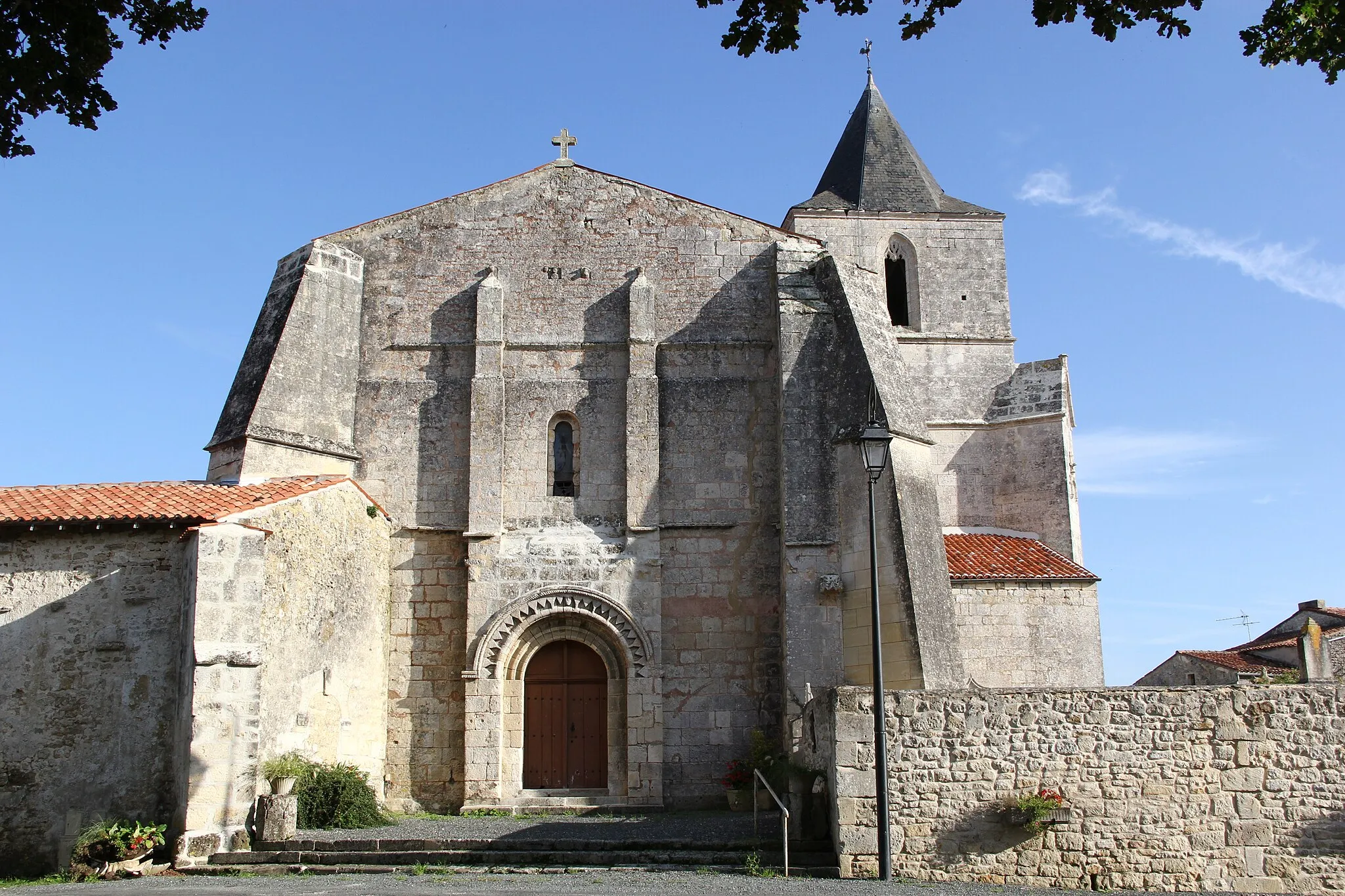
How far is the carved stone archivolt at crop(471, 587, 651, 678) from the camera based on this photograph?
52.1 feet

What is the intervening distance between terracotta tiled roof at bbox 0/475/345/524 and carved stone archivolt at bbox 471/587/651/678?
2.80 m

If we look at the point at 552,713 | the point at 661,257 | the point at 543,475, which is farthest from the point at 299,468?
the point at 661,257

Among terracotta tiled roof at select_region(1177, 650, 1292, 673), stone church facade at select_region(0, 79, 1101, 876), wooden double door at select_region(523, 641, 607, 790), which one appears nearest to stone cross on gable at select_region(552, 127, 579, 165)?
stone church facade at select_region(0, 79, 1101, 876)

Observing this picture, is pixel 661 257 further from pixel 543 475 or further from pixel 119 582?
pixel 119 582

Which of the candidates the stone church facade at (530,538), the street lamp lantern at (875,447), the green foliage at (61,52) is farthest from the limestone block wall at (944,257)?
the green foliage at (61,52)

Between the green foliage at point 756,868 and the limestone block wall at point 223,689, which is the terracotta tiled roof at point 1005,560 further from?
the limestone block wall at point 223,689

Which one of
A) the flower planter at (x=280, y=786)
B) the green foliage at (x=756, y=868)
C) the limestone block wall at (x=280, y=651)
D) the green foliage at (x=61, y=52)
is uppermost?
the green foliage at (x=61, y=52)

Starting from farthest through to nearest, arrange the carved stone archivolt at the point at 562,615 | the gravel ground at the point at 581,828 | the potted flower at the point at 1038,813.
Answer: the carved stone archivolt at the point at 562,615, the gravel ground at the point at 581,828, the potted flower at the point at 1038,813

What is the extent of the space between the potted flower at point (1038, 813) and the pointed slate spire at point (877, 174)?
1467cm

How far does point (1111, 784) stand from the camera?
1128cm

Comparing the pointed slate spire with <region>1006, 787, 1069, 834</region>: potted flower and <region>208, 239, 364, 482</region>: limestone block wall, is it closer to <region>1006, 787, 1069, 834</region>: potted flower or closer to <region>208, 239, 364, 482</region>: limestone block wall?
<region>208, 239, 364, 482</region>: limestone block wall

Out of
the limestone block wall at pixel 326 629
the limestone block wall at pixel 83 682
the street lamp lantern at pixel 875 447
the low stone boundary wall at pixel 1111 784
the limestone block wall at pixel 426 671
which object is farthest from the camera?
the limestone block wall at pixel 426 671

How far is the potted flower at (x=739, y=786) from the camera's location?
15.0 metres

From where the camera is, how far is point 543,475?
16703mm
